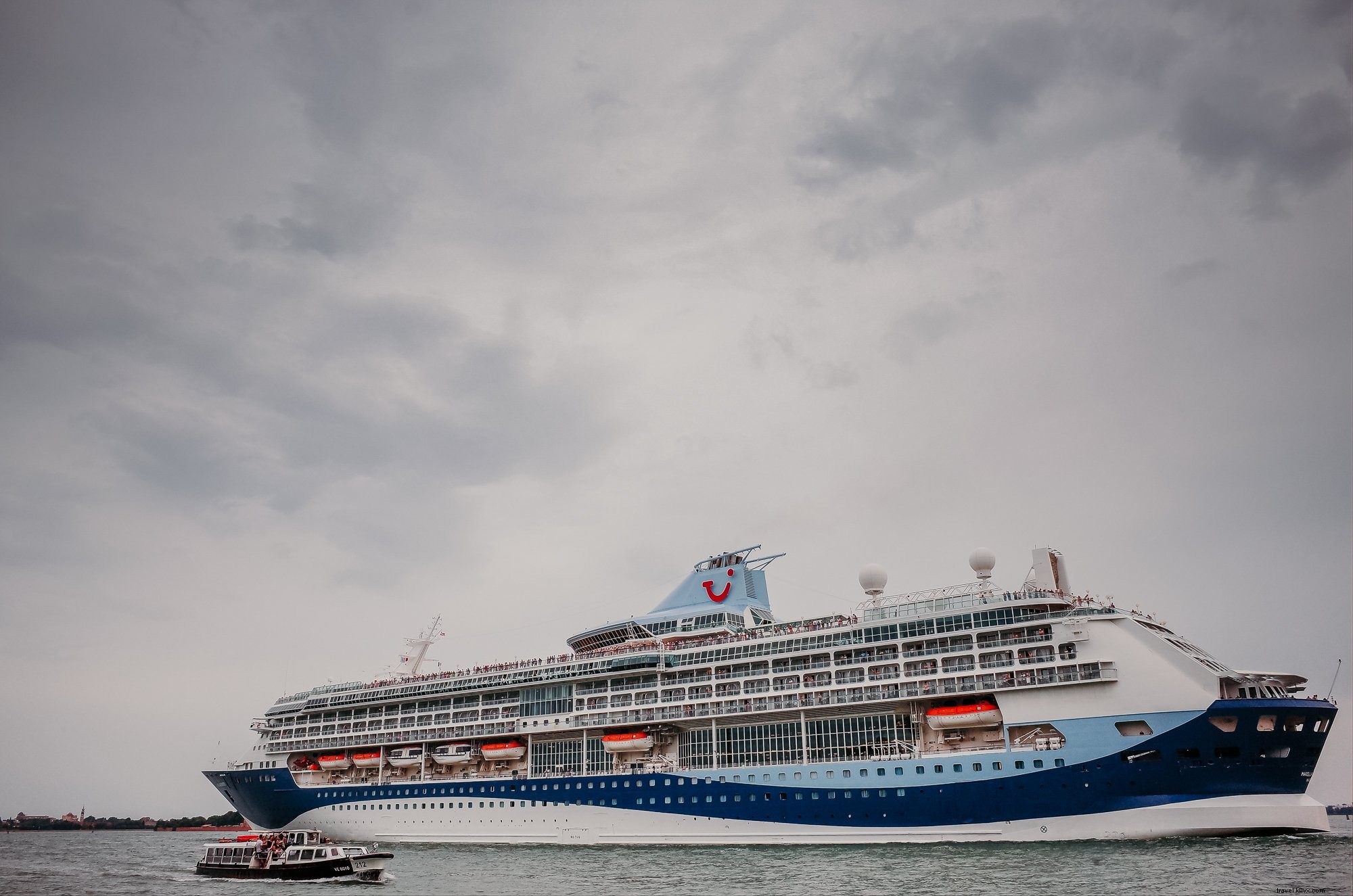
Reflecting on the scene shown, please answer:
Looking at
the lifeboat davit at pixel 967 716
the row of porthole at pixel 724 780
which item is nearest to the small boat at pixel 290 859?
the row of porthole at pixel 724 780

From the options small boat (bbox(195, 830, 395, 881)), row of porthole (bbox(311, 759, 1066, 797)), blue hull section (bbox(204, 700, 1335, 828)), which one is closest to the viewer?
blue hull section (bbox(204, 700, 1335, 828))

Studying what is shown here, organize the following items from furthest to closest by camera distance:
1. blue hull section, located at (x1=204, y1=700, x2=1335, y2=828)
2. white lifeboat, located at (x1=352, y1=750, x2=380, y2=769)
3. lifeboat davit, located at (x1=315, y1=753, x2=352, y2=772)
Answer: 1. lifeboat davit, located at (x1=315, y1=753, x2=352, y2=772)
2. white lifeboat, located at (x1=352, y1=750, x2=380, y2=769)
3. blue hull section, located at (x1=204, y1=700, x2=1335, y2=828)

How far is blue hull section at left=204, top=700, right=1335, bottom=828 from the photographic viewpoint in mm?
38750

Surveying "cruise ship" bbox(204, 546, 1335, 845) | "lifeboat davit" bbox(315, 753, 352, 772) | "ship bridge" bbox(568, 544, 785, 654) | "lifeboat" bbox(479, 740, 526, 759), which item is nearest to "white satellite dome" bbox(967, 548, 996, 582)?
"cruise ship" bbox(204, 546, 1335, 845)

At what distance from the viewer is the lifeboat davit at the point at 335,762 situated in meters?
67.2

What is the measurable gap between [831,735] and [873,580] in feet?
30.3

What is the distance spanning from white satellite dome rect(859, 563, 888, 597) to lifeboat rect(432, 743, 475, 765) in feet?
96.7

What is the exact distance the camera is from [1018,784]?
41.2 metres

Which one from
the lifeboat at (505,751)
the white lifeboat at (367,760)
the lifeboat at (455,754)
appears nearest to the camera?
the lifeboat at (505,751)

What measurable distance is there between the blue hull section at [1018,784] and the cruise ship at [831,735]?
90mm

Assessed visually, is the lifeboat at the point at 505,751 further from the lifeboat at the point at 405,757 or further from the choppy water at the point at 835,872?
the choppy water at the point at 835,872

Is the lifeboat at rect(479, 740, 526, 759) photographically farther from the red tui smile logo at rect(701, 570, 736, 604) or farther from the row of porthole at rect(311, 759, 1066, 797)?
the red tui smile logo at rect(701, 570, 736, 604)

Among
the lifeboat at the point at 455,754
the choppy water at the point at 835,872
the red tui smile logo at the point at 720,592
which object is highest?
the red tui smile logo at the point at 720,592

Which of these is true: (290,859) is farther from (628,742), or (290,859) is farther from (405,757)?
(405,757)
